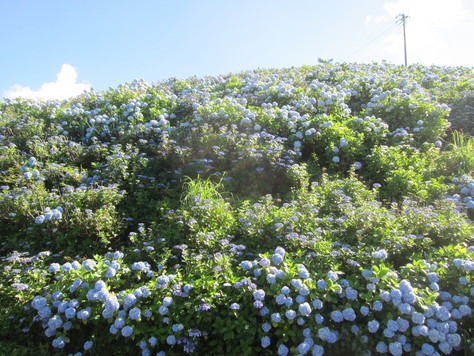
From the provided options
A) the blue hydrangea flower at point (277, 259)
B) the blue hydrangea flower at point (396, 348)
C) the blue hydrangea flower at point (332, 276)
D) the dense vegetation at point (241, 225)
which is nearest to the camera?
the blue hydrangea flower at point (396, 348)

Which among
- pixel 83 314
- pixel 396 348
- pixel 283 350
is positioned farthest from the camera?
pixel 83 314

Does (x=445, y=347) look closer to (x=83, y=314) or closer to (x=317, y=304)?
(x=317, y=304)

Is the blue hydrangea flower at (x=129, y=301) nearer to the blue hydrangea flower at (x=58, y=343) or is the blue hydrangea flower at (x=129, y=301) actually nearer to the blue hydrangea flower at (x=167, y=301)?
the blue hydrangea flower at (x=167, y=301)

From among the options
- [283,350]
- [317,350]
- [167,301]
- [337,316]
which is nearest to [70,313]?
[167,301]

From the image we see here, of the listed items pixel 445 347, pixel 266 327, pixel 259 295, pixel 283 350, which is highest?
pixel 259 295

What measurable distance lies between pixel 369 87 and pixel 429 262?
5.13 meters

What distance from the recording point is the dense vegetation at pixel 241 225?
9.97 ft

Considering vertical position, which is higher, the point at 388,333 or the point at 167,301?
the point at 167,301

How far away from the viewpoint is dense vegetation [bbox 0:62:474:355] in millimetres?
3039

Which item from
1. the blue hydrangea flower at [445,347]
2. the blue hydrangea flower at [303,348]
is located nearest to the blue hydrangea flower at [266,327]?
the blue hydrangea flower at [303,348]

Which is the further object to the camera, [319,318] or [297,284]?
[297,284]

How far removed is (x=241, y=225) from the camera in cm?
423

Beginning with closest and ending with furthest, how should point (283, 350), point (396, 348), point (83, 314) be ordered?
point (396, 348) < point (283, 350) < point (83, 314)

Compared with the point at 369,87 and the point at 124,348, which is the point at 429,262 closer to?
the point at 124,348
